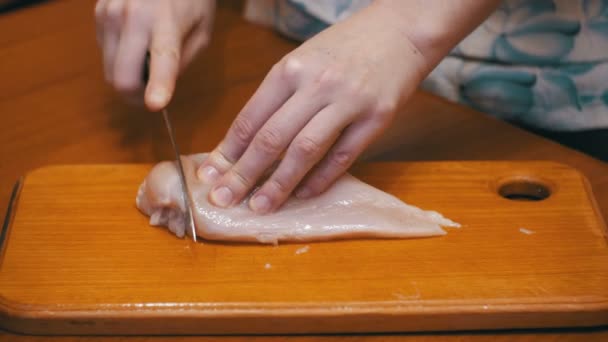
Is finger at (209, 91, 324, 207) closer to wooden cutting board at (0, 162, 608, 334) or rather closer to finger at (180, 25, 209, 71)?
wooden cutting board at (0, 162, 608, 334)

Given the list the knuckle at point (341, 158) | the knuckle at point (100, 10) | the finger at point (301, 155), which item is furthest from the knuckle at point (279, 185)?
the knuckle at point (100, 10)

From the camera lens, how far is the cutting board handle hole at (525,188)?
1.51m

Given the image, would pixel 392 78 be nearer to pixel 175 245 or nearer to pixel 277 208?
pixel 277 208

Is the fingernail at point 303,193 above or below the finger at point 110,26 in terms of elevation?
below

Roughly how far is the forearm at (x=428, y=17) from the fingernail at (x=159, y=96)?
44 cm

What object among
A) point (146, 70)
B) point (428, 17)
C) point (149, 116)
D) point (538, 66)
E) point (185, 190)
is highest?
point (428, 17)

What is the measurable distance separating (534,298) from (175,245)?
66cm

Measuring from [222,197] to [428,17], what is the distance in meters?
0.53

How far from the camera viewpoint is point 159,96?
1.36m

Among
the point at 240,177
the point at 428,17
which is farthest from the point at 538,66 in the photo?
the point at 240,177

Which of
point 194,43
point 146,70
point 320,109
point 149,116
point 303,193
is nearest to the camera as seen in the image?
point 320,109

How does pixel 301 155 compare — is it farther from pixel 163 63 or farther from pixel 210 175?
pixel 163 63

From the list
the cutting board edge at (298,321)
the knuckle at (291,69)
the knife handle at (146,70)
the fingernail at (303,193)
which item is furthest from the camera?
the knife handle at (146,70)

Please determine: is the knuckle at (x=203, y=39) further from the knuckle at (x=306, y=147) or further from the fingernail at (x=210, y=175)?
the knuckle at (x=306, y=147)
